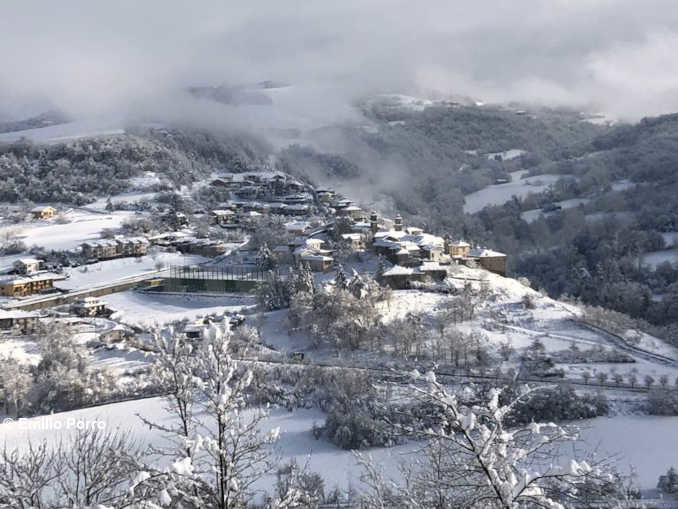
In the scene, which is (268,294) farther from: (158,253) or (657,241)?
(657,241)

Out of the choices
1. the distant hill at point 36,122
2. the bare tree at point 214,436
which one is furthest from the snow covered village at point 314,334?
the distant hill at point 36,122

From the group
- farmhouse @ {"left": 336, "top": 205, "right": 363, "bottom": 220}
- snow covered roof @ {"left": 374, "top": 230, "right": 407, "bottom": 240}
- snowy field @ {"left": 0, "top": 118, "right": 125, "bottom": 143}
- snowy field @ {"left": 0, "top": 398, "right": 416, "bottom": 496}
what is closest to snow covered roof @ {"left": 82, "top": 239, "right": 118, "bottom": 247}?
farmhouse @ {"left": 336, "top": 205, "right": 363, "bottom": 220}

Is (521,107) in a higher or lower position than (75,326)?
Answer: higher

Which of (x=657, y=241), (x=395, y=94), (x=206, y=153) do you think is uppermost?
(x=395, y=94)

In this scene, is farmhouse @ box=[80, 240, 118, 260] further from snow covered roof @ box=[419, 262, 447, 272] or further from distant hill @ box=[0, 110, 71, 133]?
distant hill @ box=[0, 110, 71, 133]

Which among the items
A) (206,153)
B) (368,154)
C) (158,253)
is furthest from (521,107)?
(158,253)

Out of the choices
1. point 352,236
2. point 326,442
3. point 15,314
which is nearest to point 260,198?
point 352,236
